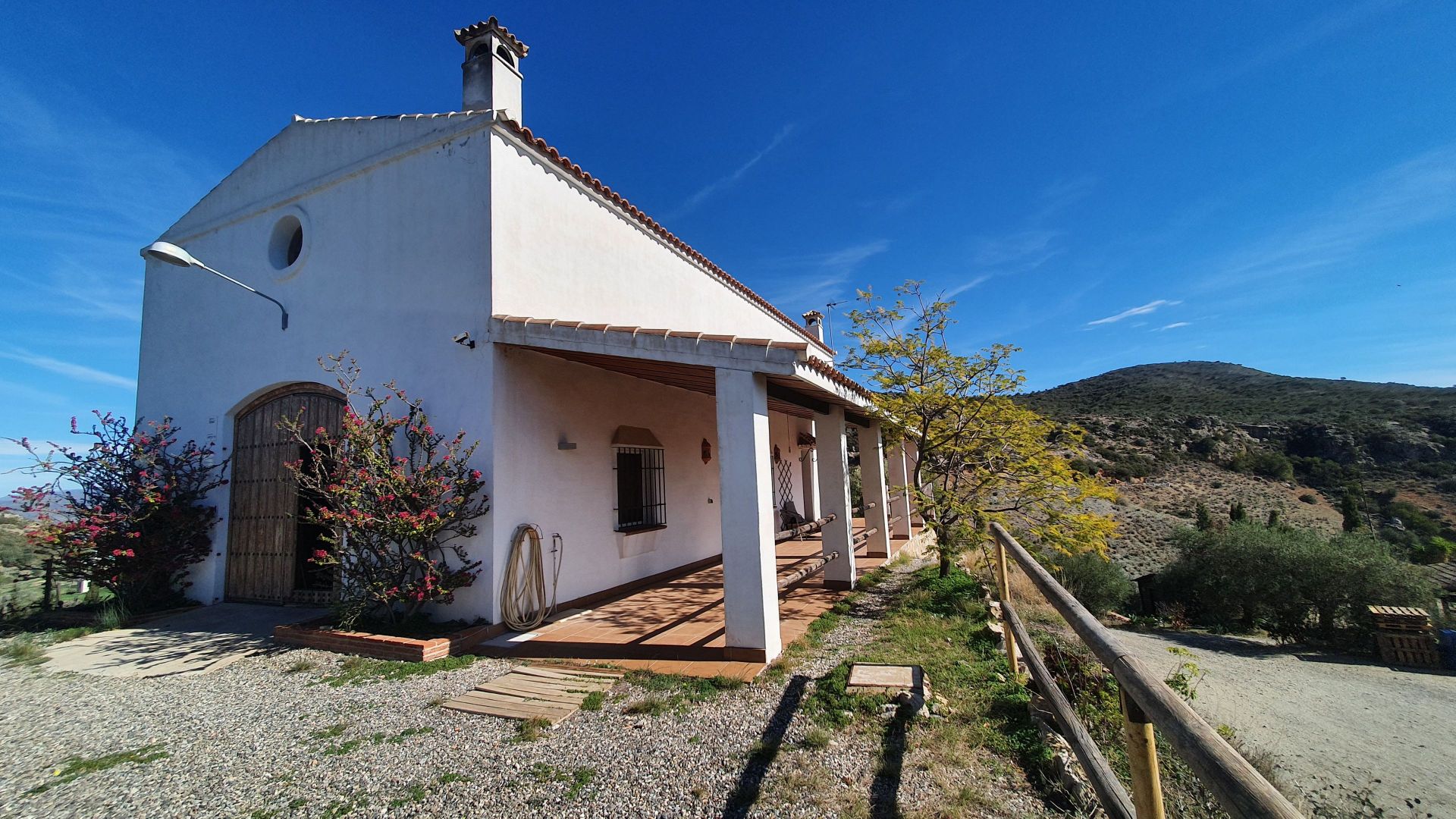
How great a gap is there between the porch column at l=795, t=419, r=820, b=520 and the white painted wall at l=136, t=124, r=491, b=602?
1021cm

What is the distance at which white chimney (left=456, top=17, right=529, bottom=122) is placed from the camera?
6.62 meters

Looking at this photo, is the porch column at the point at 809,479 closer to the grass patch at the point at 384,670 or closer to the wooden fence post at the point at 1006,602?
the wooden fence post at the point at 1006,602

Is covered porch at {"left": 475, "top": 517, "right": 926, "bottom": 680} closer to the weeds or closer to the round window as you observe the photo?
the weeds

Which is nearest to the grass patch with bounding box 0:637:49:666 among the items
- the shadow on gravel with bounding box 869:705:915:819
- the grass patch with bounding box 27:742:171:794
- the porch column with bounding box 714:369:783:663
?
the grass patch with bounding box 27:742:171:794

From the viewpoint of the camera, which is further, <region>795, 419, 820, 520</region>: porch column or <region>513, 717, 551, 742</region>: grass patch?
<region>795, 419, 820, 520</region>: porch column

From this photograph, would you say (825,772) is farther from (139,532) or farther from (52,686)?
(139,532)

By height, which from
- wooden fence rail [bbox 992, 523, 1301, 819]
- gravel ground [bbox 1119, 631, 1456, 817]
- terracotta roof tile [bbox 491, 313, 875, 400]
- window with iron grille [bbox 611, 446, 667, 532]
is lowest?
gravel ground [bbox 1119, 631, 1456, 817]

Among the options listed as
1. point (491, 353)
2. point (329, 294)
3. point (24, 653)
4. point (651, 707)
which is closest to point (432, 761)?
point (651, 707)

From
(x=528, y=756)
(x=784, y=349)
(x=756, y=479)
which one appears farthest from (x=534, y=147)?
(x=528, y=756)

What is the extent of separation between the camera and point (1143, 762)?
1865 mm

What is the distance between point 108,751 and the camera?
377cm

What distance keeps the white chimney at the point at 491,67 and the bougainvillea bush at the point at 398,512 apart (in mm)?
3524

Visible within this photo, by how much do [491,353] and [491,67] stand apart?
138 inches

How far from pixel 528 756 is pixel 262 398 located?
728 cm
